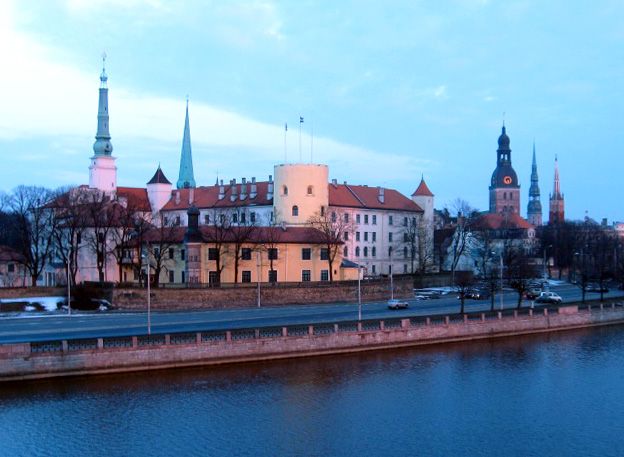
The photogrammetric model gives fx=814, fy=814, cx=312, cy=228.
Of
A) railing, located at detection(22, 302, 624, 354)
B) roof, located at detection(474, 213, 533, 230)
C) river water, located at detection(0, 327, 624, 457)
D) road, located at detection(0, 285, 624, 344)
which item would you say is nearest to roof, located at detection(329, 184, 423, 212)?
roof, located at detection(474, 213, 533, 230)

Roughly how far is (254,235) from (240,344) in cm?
3639

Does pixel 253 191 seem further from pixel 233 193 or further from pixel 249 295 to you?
pixel 249 295

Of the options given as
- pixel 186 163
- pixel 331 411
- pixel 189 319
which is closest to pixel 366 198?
pixel 186 163

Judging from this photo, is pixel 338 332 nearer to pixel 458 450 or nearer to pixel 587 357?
pixel 587 357

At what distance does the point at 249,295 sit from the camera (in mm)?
74000

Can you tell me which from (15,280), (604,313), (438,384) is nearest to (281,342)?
(438,384)

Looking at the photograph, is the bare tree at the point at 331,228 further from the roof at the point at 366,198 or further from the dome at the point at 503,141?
the dome at the point at 503,141

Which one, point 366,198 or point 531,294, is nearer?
point 531,294

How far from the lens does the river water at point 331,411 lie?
3228 centimetres

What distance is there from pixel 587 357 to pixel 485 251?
62.5 m

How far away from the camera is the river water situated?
1271 inches

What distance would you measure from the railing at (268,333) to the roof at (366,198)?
151 feet

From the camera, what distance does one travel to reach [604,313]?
72312mm

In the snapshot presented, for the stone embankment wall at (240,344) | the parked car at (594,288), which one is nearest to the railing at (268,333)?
the stone embankment wall at (240,344)
